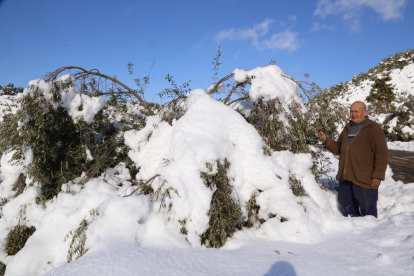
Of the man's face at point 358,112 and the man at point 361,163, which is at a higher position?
the man's face at point 358,112

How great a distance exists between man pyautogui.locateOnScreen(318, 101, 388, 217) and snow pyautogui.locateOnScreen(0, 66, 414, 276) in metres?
0.35

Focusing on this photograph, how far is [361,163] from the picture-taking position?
3.65m

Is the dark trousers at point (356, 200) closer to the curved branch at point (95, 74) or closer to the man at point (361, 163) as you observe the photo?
the man at point (361, 163)

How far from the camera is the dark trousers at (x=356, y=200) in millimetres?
3590

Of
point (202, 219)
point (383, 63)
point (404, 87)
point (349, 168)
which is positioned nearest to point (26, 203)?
point (202, 219)

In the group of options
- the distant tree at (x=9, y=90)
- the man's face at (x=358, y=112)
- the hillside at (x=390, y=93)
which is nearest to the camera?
the man's face at (x=358, y=112)

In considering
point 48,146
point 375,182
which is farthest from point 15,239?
point 375,182

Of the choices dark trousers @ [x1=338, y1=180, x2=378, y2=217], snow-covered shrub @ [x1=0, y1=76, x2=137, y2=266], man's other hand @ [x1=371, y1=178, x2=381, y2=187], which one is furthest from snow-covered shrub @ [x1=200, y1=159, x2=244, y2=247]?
snow-covered shrub @ [x1=0, y1=76, x2=137, y2=266]

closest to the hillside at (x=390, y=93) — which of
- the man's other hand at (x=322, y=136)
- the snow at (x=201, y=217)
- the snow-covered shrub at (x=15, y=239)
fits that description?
the man's other hand at (x=322, y=136)

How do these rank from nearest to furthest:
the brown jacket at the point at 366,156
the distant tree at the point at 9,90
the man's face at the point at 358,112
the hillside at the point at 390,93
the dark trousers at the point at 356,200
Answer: the brown jacket at the point at 366,156 → the dark trousers at the point at 356,200 → the man's face at the point at 358,112 → the hillside at the point at 390,93 → the distant tree at the point at 9,90

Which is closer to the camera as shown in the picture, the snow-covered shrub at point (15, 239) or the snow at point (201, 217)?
the snow at point (201, 217)

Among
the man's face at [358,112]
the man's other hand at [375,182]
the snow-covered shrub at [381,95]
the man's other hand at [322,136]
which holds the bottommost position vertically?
the man's other hand at [375,182]

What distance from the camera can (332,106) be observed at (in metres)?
4.41

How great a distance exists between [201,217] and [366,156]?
2694 mm
